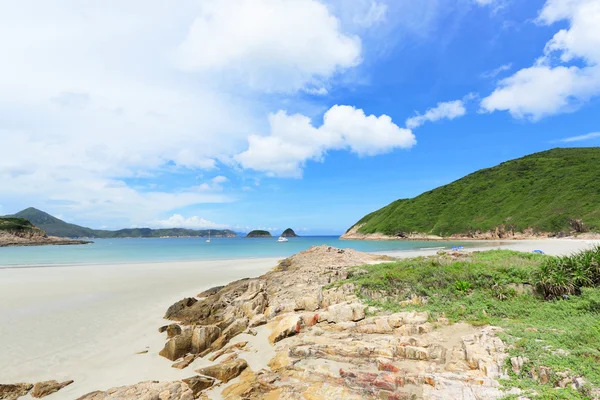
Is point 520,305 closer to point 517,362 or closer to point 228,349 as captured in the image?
point 517,362

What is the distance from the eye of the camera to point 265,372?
32.0 feet

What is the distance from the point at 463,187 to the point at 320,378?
183 meters

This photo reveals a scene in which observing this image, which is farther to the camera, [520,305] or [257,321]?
[257,321]

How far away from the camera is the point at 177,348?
39.8 feet

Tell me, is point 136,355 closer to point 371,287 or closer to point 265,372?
point 265,372

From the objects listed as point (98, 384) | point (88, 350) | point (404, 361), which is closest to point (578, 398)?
point (404, 361)

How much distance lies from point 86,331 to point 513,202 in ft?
484

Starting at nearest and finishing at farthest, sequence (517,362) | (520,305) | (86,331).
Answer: (517,362), (520,305), (86,331)

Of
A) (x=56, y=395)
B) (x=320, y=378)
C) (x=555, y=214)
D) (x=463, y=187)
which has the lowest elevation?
(x=56, y=395)

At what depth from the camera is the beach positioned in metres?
11.1

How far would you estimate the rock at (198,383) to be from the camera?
9258 mm

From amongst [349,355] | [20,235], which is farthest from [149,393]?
[20,235]

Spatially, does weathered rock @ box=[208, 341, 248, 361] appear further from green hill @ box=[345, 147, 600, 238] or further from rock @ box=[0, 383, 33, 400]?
green hill @ box=[345, 147, 600, 238]

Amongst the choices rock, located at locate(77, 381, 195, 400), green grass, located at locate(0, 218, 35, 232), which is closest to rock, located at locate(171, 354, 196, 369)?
rock, located at locate(77, 381, 195, 400)
